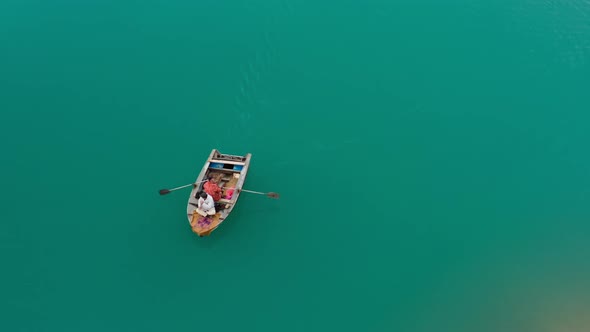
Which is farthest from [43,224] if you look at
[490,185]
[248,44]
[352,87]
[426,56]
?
[426,56]

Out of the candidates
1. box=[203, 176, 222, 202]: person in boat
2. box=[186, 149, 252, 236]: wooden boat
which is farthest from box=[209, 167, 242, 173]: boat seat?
box=[203, 176, 222, 202]: person in boat

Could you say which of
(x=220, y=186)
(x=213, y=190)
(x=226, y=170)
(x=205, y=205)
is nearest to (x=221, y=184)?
(x=220, y=186)

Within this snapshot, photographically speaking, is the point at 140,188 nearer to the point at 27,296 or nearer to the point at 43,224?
the point at 43,224

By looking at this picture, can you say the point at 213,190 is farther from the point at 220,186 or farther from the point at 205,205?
the point at 220,186

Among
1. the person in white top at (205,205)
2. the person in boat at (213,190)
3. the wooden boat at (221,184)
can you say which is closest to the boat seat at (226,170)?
the wooden boat at (221,184)

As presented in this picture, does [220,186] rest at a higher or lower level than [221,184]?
lower

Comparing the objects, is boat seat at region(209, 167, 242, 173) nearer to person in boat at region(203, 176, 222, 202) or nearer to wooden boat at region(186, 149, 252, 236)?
wooden boat at region(186, 149, 252, 236)
